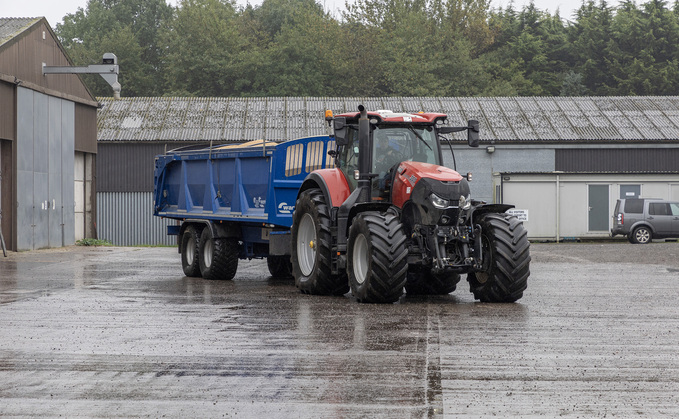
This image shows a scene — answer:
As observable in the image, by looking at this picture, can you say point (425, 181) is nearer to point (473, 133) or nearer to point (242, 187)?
point (473, 133)

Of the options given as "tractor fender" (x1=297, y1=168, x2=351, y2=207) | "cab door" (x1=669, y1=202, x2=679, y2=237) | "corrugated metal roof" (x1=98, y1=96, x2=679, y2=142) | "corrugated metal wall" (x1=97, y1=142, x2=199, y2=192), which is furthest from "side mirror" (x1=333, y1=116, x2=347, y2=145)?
"corrugated metal wall" (x1=97, y1=142, x2=199, y2=192)

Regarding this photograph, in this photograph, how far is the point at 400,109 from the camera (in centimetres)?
4356

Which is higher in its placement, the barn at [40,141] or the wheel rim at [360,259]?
the barn at [40,141]

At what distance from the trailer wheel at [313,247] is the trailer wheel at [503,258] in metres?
2.21

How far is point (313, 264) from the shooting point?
1462 cm

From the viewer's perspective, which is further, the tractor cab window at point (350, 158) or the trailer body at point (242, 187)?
the trailer body at point (242, 187)

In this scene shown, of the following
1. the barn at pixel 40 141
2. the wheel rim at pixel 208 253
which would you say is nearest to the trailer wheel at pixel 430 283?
the wheel rim at pixel 208 253

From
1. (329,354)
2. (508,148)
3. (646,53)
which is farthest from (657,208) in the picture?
(646,53)

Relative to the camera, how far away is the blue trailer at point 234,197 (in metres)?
15.8

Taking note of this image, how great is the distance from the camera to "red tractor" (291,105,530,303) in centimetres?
1262

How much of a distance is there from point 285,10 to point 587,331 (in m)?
75.8

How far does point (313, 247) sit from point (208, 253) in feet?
14.1

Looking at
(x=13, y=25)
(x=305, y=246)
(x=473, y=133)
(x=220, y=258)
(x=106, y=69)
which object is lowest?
(x=220, y=258)

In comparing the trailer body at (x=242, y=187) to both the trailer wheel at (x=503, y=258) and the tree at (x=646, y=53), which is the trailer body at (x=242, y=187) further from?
the tree at (x=646, y=53)
